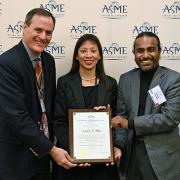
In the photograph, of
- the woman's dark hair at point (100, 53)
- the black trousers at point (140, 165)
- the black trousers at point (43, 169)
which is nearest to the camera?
the black trousers at point (43, 169)

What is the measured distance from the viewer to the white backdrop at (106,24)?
2930 millimetres

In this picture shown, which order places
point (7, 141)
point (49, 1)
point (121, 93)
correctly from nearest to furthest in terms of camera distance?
point (7, 141)
point (121, 93)
point (49, 1)

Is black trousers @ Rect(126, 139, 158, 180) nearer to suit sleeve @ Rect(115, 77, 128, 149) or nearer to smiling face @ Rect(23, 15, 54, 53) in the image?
suit sleeve @ Rect(115, 77, 128, 149)

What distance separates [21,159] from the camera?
2232 millimetres

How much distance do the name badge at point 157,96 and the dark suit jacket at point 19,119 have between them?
794mm

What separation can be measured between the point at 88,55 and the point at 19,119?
2.40 feet

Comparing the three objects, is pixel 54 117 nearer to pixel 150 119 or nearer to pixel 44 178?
pixel 44 178

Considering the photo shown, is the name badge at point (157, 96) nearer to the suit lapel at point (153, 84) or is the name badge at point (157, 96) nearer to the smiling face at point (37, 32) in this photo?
the suit lapel at point (153, 84)

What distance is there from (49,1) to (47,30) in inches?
28.7

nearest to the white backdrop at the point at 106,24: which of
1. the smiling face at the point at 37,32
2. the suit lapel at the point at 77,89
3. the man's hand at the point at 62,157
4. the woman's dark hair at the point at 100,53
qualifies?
the woman's dark hair at the point at 100,53

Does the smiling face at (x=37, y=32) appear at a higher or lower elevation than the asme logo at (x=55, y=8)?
lower

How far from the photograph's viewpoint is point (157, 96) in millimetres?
2428

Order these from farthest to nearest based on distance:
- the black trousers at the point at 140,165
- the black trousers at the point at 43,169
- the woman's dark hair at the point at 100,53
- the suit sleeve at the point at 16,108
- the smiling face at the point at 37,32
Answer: the woman's dark hair at the point at 100,53 → the black trousers at the point at 140,165 → the black trousers at the point at 43,169 → the smiling face at the point at 37,32 → the suit sleeve at the point at 16,108

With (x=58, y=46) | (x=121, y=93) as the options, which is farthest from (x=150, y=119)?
(x=58, y=46)
